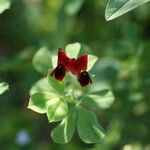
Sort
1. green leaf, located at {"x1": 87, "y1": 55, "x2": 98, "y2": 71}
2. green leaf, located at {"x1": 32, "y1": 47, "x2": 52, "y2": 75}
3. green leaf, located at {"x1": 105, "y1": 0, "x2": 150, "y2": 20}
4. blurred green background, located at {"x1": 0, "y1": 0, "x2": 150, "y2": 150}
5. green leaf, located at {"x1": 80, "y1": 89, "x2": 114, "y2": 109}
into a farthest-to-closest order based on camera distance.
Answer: blurred green background, located at {"x1": 0, "y1": 0, "x2": 150, "y2": 150} → green leaf, located at {"x1": 32, "y1": 47, "x2": 52, "y2": 75} → green leaf, located at {"x1": 80, "y1": 89, "x2": 114, "y2": 109} → green leaf, located at {"x1": 87, "y1": 55, "x2": 98, "y2": 71} → green leaf, located at {"x1": 105, "y1": 0, "x2": 150, "y2": 20}

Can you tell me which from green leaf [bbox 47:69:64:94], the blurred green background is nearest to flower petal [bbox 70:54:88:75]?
green leaf [bbox 47:69:64:94]

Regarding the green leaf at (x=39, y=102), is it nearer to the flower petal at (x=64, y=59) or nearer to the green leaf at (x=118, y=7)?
the flower petal at (x=64, y=59)

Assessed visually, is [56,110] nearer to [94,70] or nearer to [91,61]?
[91,61]

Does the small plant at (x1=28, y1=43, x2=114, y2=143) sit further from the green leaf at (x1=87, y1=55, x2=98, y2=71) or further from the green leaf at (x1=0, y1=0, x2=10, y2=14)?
the green leaf at (x1=0, y1=0, x2=10, y2=14)

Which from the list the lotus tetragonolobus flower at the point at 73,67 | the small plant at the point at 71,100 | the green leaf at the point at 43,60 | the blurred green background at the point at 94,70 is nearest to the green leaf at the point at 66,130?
the small plant at the point at 71,100

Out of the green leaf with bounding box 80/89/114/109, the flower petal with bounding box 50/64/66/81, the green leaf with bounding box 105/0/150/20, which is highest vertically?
the green leaf with bounding box 105/0/150/20

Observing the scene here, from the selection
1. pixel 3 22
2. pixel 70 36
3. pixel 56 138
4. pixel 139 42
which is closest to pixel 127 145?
pixel 139 42
